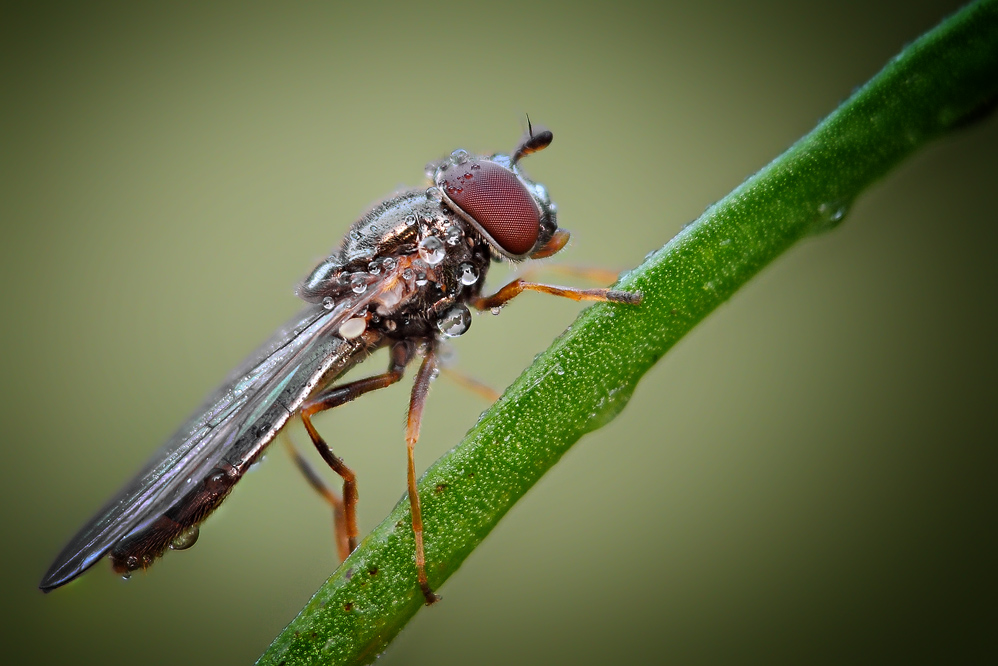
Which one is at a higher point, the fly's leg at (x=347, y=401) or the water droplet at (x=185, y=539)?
the fly's leg at (x=347, y=401)

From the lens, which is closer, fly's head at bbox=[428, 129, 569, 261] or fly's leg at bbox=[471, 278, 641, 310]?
fly's leg at bbox=[471, 278, 641, 310]

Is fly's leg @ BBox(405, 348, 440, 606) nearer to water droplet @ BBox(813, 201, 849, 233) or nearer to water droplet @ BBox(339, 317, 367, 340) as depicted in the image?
water droplet @ BBox(339, 317, 367, 340)

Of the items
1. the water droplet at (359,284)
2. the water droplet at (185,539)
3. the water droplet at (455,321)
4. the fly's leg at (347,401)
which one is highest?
the water droplet at (455,321)

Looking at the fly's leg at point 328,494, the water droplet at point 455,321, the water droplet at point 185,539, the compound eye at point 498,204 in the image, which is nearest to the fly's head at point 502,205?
the compound eye at point 498,204

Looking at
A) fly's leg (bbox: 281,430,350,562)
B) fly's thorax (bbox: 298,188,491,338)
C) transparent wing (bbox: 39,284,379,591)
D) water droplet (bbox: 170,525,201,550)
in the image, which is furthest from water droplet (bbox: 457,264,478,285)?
water droplet (bbox: 170,525,201,550)

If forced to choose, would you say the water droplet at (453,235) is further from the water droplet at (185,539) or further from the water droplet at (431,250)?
the water droplet at (185,539)

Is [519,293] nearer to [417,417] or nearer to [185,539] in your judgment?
[417,417]

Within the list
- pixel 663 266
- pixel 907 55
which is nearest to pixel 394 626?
pixel 663 266
